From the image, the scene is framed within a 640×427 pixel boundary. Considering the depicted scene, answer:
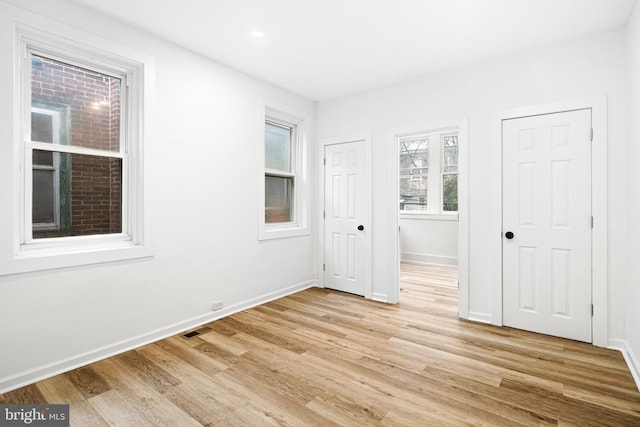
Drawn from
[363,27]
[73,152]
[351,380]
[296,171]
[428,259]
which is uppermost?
[363,27]

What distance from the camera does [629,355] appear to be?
8.10 feet

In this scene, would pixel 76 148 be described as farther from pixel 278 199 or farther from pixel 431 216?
pixel 431 216

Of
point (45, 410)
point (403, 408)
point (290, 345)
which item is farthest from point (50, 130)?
point (403, 408)

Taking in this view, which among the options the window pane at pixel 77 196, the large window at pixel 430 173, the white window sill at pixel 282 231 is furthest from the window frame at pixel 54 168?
the large window at pixel 430 173

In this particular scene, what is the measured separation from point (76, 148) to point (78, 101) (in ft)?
1.28

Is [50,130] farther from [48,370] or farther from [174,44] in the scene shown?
[48,370]

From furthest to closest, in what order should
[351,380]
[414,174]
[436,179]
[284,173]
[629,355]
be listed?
[414,174], [436,179], [284,173], [629,355], [351,380]

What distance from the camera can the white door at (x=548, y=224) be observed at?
283 centimetres

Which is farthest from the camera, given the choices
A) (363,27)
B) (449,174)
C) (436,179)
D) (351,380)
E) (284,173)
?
(436,179)

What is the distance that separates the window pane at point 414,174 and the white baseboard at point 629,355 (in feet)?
13.8

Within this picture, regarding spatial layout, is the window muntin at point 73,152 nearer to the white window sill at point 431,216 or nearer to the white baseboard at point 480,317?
the white baseboard at point 480,317

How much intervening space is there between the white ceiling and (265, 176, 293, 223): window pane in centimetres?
146

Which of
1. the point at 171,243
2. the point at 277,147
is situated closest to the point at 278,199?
the point at 277,147

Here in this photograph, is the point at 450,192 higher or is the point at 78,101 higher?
the point at 78,101
